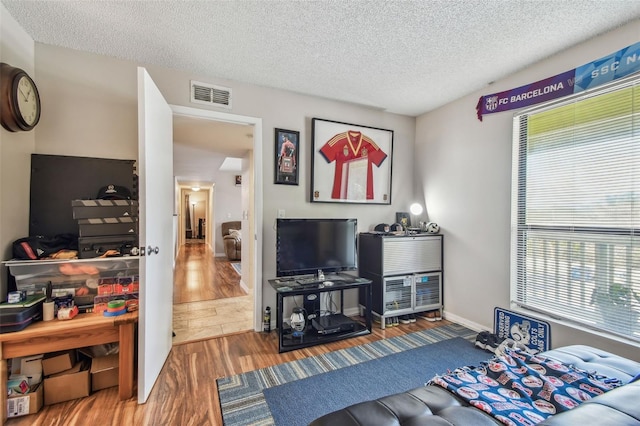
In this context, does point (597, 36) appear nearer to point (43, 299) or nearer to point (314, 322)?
point (314, 322)

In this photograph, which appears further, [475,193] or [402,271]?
[402,271]

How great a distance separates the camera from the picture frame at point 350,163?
3.11 metres

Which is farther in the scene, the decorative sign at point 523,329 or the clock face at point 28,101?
the decorative sign at point 523,329

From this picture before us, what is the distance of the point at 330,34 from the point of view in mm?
2043

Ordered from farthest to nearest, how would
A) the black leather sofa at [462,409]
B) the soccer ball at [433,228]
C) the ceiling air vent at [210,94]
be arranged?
the soccer ball at [433,228] → the ceiling air vent at [210,94] → the black leather sofa at [462,409]

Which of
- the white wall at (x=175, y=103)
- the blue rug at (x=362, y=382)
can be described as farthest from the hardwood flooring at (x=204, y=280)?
the blue rug at (x=362, y=382)

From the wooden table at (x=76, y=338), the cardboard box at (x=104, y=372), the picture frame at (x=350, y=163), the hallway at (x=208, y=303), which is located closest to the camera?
the wooden table at (x=76, y=338)

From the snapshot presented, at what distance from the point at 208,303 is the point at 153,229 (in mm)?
2187

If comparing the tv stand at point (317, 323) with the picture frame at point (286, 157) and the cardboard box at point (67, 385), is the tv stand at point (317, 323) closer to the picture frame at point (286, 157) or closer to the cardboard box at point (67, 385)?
the picture frame at point (286, 157)

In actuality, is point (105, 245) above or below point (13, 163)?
below

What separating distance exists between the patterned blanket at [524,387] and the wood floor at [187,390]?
1390 mm

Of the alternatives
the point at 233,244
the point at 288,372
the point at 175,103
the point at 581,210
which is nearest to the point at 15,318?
the point at 288,372

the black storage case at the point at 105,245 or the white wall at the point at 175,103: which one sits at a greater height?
the white wall at the point at 175,103

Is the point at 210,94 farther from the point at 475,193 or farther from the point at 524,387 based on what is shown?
→ the point at 524,387
